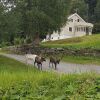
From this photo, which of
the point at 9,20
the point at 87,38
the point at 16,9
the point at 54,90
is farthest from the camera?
the point at 87,38

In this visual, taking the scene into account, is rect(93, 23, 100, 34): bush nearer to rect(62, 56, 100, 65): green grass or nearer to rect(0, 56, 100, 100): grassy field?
rect(62, 56, 100, 65): green grass

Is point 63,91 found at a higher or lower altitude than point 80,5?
lower

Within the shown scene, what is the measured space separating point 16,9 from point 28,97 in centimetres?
3213

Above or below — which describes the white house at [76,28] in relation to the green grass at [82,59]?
above

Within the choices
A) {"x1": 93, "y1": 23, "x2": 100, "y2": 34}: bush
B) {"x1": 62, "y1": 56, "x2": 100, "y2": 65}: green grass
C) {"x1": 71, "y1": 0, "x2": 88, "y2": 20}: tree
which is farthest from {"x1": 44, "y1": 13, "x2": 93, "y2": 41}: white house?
{"x1": 62, "y1": 56, "x2": 100, "y2": 65}: green grass

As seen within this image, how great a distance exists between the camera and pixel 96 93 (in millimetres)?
10188

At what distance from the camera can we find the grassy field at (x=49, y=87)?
9.94 m

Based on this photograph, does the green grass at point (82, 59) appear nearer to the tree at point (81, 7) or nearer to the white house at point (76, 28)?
the white house at point (76, 28)

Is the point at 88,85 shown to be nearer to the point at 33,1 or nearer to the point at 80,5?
the point at 33,1

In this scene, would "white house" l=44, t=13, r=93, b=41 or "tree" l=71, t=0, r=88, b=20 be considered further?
"tree" l=71, t=0, r=88, b=20

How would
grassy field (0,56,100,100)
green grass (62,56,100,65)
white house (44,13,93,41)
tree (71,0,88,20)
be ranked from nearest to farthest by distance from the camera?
grassy field (0,56,100,100), green grass (62,56,100,65), white house (44,13,93,41), tree (71,0,88,20)

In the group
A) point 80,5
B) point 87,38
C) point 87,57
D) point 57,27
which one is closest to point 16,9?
point 87,57

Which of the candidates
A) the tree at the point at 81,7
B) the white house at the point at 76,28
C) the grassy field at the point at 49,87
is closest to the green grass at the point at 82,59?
the grassy field at the point at 49,87

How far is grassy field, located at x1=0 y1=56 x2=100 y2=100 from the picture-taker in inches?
391
